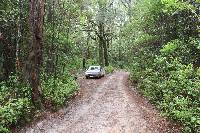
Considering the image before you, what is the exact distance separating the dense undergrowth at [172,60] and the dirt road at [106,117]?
0.90 metres

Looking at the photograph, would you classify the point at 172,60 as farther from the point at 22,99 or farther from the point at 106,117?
the point at 22,99

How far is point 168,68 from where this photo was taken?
23453 mm

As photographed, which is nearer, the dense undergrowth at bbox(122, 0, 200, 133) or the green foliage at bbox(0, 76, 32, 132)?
the green foliage at bbox(0, 76, 32, 132)

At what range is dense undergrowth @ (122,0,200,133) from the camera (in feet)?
54.9

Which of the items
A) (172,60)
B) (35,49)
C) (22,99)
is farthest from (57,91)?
(172,60)

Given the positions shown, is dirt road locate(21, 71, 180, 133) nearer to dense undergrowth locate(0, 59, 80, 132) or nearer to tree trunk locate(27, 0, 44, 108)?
dense undergrowth locate(0, 59, 80, 132)

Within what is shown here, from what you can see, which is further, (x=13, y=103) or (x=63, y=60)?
A: (x=63, y=60)

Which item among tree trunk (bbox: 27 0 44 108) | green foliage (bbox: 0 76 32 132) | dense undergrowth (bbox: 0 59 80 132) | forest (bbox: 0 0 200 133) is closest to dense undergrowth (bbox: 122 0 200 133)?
forest (bbox: 0 0 200 133)

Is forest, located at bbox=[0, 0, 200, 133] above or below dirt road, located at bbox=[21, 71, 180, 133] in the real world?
above

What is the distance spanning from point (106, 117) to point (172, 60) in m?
9.50

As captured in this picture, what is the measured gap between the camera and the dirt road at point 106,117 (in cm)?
1480

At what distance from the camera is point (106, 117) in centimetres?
1686

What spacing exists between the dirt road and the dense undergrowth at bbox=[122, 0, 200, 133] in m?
0.90

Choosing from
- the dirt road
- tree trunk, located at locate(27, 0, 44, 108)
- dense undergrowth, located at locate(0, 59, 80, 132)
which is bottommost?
the dirt road
